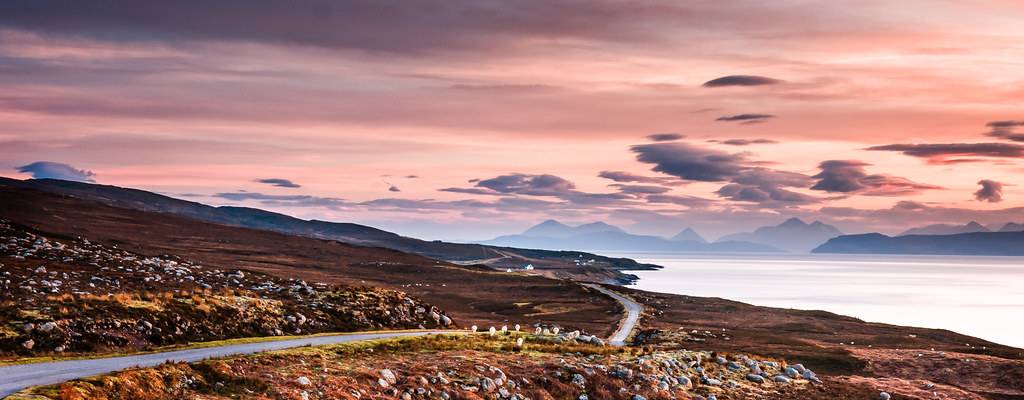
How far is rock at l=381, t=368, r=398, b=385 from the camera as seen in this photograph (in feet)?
102

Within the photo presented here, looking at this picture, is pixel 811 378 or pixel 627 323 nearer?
pixel 811 378

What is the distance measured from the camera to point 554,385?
3553cm

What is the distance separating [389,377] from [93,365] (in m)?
11.8

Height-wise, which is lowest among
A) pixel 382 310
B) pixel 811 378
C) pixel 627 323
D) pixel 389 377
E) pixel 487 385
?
pixel 627 323

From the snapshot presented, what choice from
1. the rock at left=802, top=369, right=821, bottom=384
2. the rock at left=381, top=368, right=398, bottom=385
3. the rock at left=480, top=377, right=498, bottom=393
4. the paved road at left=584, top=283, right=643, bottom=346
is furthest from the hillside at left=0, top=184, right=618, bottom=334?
the rock at left=381, top=368, right=398, bottom=385

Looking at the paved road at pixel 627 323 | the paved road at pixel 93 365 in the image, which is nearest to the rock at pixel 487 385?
the paved road at pixel 93 365

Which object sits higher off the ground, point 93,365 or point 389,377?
point 93,365

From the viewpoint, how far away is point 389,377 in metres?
31.5

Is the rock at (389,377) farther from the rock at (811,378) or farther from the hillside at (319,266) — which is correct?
the hillside at (319,266)

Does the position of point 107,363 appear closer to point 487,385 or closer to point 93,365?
point 93,365

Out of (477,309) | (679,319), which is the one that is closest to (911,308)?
(679,319)

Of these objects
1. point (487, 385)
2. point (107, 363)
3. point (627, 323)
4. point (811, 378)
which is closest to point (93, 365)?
point (107, 363)

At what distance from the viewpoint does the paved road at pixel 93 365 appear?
78.9 ft

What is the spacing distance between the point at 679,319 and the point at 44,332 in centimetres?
9861
